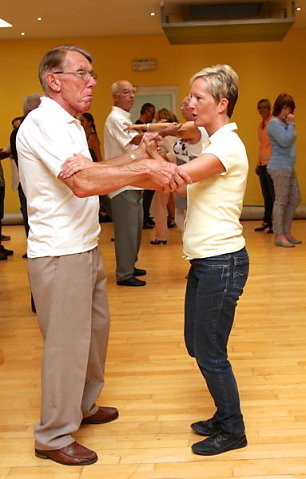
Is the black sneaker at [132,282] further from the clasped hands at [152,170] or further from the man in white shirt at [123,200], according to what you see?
the clasped hands at [152,170]

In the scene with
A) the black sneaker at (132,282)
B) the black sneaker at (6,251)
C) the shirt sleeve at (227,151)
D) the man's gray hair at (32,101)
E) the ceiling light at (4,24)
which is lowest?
the black sneaker at (6,251)

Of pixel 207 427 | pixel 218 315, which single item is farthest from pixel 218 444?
pixel 218 315

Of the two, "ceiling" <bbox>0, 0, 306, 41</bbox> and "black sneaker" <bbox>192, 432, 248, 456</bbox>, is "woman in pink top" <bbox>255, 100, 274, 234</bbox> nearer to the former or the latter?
"ceiling" <bbox>0, 0, 306, 41</bbox>

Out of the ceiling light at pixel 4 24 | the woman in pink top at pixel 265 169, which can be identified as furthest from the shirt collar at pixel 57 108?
the ceiling light at pixel 4 24

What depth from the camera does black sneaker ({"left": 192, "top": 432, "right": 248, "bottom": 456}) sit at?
2.59 metres

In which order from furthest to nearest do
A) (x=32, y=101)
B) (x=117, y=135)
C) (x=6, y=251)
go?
1. (x=6, y=251)
2. (x=117, y=135)
3. (x=32, y=101)

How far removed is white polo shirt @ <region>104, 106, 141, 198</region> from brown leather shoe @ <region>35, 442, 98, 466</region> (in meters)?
3.19

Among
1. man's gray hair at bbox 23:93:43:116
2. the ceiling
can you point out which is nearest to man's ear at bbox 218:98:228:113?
man's gray hair at bbox 23:93:43:116

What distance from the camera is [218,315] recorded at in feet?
8.15

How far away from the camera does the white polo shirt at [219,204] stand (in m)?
2.44

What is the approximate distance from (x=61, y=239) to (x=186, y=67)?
9330 mm

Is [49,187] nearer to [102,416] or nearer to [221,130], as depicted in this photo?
[221,130]

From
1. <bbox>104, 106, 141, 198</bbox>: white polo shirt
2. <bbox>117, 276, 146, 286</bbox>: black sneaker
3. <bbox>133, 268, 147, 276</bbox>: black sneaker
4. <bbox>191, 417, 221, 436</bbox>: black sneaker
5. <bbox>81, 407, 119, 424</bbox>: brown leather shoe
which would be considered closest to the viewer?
<bbox>191, 417, 221, 436</bbox>: black sneaker

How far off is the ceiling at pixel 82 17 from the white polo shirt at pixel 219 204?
666cm
